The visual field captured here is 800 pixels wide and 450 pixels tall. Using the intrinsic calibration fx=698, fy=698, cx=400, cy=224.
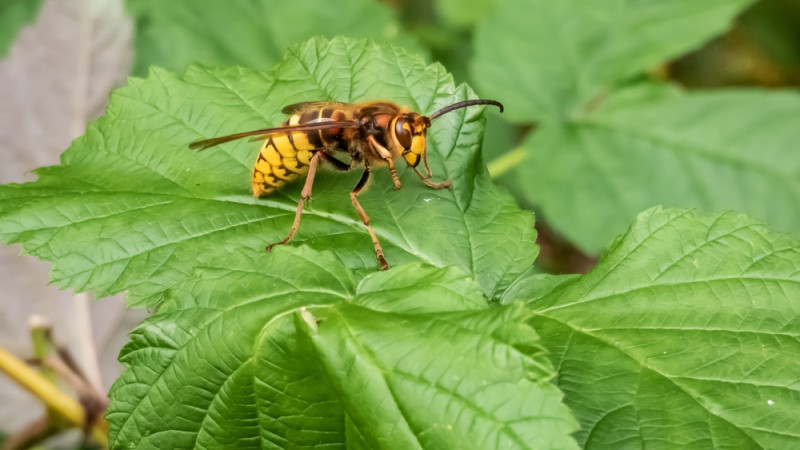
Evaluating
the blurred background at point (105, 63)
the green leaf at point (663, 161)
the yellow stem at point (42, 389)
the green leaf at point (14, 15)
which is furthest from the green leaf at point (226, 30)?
the yellow stem at point (42, 389)

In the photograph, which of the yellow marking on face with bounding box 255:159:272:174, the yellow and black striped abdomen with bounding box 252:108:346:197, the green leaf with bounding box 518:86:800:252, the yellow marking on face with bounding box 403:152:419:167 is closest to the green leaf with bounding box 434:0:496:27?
the green leaf with bounding box 518:86:800:252

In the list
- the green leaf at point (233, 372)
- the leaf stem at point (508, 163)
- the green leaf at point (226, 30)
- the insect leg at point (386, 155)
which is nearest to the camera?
the green leaf at point (233, 372)

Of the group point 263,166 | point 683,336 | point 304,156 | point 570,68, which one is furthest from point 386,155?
point 570,68

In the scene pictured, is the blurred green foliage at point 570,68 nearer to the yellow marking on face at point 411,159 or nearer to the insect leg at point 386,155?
the insect leg at point 386,155

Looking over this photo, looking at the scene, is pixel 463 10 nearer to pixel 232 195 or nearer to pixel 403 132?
pixel 403 132

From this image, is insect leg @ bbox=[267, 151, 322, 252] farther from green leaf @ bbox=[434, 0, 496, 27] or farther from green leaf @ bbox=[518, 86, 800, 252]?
green leaf @ bbox=[434, 0, 496, 27]
